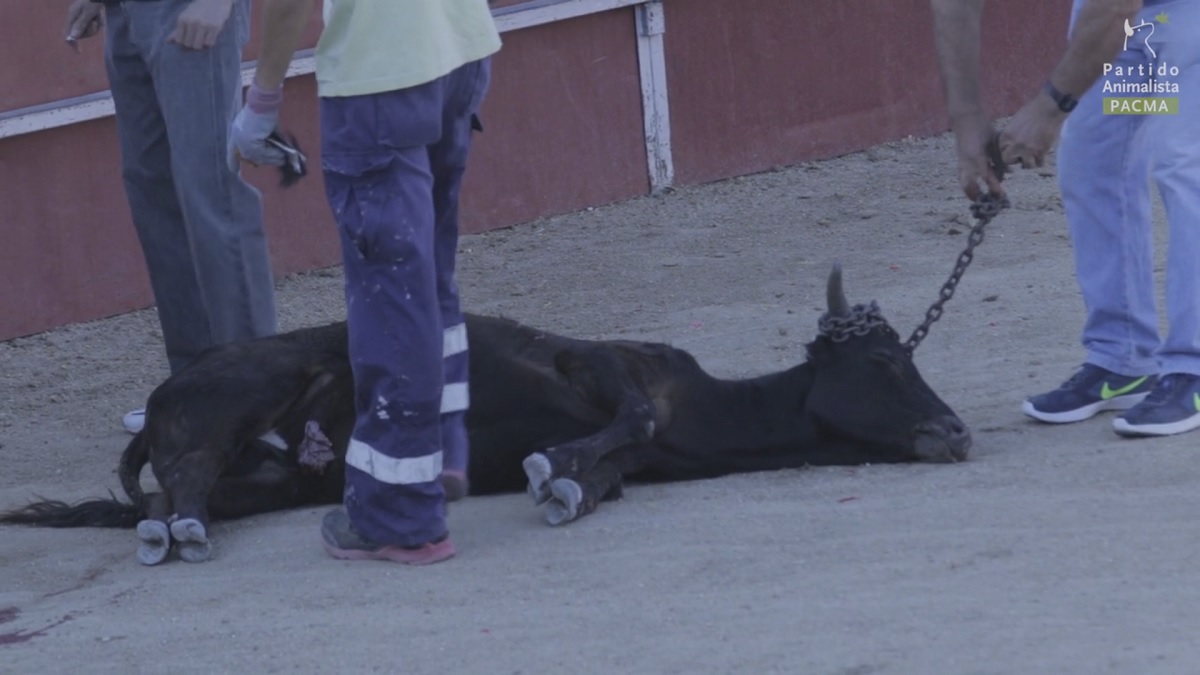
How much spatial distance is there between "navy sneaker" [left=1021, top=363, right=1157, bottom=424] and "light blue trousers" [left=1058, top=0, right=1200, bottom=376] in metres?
0.03

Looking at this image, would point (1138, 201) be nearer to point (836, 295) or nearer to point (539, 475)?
point (836, 295)

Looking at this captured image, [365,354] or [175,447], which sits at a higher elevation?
[365,354]

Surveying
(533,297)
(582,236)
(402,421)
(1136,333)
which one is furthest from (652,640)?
(582,236)

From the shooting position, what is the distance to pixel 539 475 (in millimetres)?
4555

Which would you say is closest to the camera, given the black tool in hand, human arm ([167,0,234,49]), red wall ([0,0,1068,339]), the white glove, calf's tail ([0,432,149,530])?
the white glove

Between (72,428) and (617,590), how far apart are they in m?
Result: 2.98

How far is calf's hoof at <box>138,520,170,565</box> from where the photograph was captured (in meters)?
4.48

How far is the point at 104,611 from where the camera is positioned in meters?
4.10

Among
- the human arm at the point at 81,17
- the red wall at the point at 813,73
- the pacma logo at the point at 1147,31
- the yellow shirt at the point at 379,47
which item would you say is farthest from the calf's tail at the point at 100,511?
the red wall at the point at 813,73

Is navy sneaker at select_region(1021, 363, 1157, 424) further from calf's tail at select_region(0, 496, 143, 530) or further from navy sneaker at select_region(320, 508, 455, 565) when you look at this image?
calf's tail at select_region(0, 496, 143, 530)

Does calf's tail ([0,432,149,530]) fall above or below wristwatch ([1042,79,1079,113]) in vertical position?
below

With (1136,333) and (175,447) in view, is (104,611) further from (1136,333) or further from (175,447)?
(1136,333)

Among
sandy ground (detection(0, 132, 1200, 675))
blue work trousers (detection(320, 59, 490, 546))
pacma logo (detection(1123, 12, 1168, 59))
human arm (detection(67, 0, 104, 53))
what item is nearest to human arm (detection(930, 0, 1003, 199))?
pacma logo (detection(1123, 12, 1168, 59))

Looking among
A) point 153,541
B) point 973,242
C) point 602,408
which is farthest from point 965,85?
point 153,541
